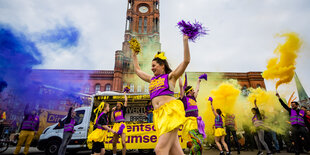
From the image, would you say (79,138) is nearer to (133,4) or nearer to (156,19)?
(156,19)

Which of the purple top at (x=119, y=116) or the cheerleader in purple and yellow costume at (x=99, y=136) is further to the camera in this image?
the purple top at (x=119, y=116)

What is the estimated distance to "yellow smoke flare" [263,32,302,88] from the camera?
17.7 ft

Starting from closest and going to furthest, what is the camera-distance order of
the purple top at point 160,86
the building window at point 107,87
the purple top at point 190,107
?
1. the purple top at point 160,86
2. the purple top at point 190,107
3. the building window at point 107,87

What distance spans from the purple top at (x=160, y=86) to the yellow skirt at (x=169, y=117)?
0.15m

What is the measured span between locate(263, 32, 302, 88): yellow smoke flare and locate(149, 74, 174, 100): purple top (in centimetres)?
545

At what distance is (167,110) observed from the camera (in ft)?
6.27

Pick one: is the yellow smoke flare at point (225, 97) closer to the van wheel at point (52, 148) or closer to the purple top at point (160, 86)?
the van wheel at point (52, 148)

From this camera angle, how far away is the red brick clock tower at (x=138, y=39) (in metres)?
29.2

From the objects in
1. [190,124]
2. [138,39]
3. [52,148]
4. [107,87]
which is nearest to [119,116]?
[190,124]

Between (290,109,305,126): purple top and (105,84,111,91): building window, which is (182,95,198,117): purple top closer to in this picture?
(290,109,305,126): purple top

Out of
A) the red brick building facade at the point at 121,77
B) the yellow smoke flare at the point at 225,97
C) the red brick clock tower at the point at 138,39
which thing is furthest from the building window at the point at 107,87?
the yellow smoke flare at the point at 225,97

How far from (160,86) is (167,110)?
0.34 m

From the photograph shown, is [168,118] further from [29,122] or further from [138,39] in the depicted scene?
[138,39]

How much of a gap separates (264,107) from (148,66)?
18.1m
